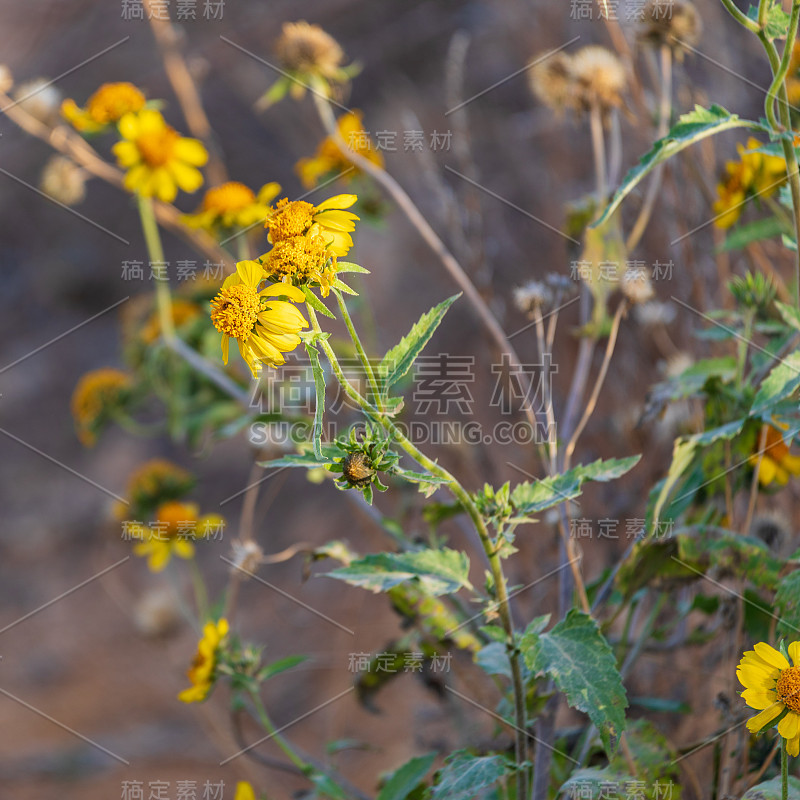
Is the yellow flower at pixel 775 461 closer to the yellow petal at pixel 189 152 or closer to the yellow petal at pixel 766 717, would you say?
the yellow petal at pixel 766 717

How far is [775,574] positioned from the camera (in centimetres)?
56

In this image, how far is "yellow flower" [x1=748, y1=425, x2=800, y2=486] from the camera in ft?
2.02

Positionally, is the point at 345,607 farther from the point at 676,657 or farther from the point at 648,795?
the point at 648,795

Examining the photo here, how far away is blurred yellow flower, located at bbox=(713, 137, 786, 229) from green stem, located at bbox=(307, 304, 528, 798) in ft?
1.30

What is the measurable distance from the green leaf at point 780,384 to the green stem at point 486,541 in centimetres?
21

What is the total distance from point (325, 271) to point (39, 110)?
0.70 meters

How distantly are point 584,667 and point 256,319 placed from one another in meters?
0.29

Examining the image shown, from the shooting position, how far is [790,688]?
1.45 ft

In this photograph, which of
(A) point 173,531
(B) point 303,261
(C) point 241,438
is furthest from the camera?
(C) point 241,438

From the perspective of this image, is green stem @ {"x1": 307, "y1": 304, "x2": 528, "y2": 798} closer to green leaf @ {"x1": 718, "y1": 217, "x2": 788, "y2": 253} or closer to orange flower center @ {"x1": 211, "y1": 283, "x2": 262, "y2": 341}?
orange flower center @ {"x1": 211, "y1": 283, "x2": 262, "y2": 341}

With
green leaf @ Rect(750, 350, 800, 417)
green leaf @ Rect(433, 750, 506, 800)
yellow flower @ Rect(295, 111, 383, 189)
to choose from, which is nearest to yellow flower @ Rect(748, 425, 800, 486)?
green leaf @ Rect(750, 350, 800, 417)

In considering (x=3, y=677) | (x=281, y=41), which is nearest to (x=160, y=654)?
(x=3, y=677)

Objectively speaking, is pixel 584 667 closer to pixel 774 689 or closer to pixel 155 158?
pixel 774 689

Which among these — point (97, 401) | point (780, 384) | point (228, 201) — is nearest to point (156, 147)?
point (228, 201)
